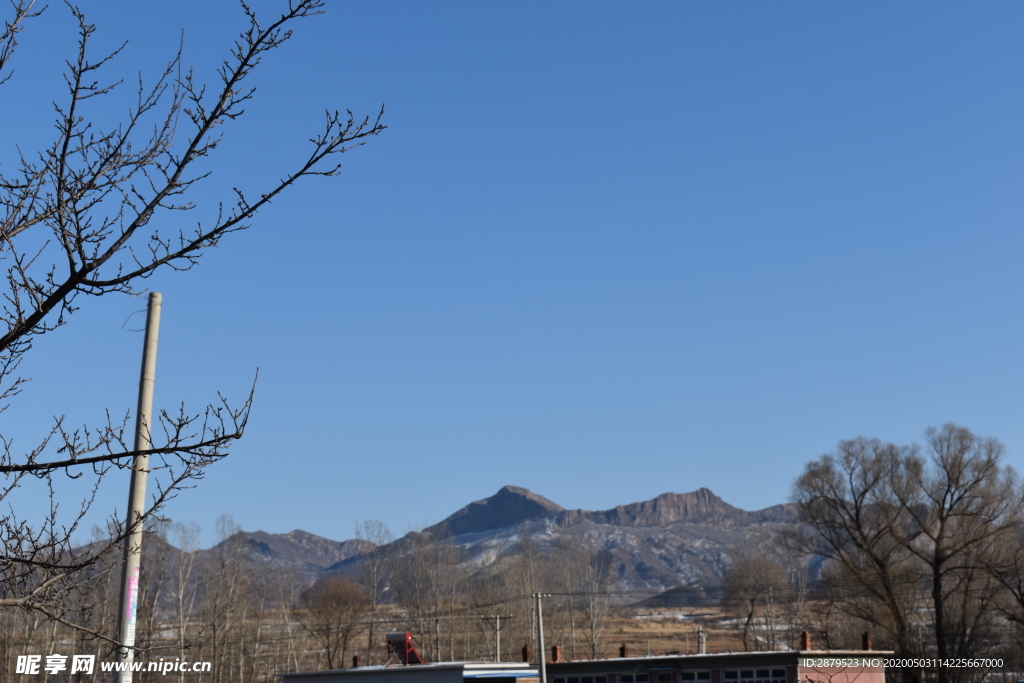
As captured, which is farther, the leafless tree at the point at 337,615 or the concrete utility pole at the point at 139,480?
the leafless tree at the point at 337,615

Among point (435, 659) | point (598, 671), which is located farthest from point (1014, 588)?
point (435, 659)

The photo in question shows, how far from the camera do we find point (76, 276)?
5477 millimetres

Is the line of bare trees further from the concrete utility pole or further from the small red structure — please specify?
the concrete utility pole

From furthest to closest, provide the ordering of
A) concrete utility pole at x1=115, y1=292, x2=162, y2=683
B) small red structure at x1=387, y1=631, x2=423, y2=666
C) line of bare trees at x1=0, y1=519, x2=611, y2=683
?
line of bare trees at x1=0, y1=519, x2=611, y2=683, small red structure at x1=387, y1=631, x2=423, y2=666, concrete utility pole at x1=115, y1=292, x2=162, y2=683

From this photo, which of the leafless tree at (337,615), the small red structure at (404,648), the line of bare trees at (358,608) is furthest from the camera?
the leafless tree at (337,615)

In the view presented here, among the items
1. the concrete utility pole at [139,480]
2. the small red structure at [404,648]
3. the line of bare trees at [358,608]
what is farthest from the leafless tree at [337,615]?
the concrete utility pole at [139,480]

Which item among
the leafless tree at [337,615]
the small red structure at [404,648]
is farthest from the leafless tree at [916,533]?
Answer: the leafless tree at [337,615]

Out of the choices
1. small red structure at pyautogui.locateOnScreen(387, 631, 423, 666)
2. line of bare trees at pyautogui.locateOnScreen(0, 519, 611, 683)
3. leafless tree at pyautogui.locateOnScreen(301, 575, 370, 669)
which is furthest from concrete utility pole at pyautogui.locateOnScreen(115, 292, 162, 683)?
leafless tree at pyautogui.locateOnScreen(301, 575, 370, 669)

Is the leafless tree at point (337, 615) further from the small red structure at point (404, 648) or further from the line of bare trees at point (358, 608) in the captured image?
the small red structure at point (404, 648)

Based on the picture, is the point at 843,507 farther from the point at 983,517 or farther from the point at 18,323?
the point at 18,323

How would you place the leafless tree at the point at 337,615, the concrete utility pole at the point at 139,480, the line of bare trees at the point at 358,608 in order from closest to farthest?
the concrete utility pole at the point at 139,480 < the line of bare trees at the point at 358,608 < the leafless tree at the point at 337,615

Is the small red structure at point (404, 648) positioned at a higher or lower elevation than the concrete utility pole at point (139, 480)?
lower

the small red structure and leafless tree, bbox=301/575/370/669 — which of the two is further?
leafless tree, bbox=301/575/370/669

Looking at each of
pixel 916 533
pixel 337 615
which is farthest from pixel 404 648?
pixel 337 615
